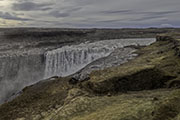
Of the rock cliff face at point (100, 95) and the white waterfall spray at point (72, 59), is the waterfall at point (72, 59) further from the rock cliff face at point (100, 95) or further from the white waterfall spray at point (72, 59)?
the rock cliff face at point (100, 95)

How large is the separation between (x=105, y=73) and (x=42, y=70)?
87.7 ft

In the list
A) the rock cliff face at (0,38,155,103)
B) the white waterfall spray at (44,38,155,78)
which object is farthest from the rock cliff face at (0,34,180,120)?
the rock cliff face at (0,38,155,103)

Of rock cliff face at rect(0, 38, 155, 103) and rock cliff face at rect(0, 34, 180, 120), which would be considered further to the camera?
rock cliff face at rect(0, 38, 155, 103)

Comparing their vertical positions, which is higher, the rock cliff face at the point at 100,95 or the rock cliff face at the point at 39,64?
the rock cliff face at the point at 100,95

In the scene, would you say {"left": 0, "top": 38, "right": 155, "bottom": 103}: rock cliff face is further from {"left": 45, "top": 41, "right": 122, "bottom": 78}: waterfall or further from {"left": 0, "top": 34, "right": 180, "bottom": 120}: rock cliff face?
{"left": 0, "top": 34, "right": 180, "bottom": 120}: rock cliff face

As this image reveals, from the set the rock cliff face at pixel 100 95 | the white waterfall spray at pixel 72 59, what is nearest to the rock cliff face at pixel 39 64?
the white waterfall spray at pixel 72 59

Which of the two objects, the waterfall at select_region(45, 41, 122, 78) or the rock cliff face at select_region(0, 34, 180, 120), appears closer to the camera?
the rock cliff face at select_region(0, 34, 180, 120)

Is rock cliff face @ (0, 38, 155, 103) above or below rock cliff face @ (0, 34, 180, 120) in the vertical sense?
below

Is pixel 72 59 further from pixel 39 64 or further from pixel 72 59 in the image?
pixel 39 64

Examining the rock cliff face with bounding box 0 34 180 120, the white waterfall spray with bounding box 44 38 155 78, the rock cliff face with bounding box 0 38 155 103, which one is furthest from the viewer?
the rock cliff face with bounding box 0 38 155 103

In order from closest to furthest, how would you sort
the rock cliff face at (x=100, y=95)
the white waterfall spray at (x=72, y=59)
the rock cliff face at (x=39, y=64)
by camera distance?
the rock cliff face at (x=100, y=95) < the white waterfall spray at (x=72, y=59) < the rock cliff face at (x=39, y=64)

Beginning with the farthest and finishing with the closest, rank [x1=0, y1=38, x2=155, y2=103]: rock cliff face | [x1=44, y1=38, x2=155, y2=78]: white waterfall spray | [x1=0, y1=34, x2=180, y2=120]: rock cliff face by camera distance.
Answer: [x1=0, y1=38, x2=155, y2=103]: rock cliff face < [x1=44, y1=38, x2=155, y2=78]: white waterfall spray < [x1=0, y1=34, x2=180, y2=120]: rock cliff face

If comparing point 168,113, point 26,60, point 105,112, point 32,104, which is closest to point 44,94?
point 32,104

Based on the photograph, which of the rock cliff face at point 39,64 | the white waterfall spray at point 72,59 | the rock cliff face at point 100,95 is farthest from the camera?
the rock cliff face at point 39,64
